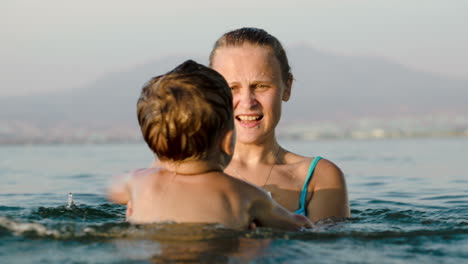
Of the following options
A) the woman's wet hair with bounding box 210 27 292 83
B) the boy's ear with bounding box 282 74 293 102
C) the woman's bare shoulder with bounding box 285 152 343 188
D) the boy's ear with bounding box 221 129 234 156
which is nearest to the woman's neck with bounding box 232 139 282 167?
the woman's bare shoulder with bounding box 285 152 343 188

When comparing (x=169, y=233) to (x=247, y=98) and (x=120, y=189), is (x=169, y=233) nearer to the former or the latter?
(x=120, y=189)

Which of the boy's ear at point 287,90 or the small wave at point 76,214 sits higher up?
the boy's ear at point 287,90

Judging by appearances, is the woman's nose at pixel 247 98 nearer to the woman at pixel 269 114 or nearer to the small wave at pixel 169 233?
the woman at pixel 269 114

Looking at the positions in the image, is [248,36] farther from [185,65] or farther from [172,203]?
[172,203]

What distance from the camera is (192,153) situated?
3459mm

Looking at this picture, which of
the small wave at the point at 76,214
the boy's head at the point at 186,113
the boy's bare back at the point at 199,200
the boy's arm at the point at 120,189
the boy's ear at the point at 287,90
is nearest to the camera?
the boy's head at the point at 186,113

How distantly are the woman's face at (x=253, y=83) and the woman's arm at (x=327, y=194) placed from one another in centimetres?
54

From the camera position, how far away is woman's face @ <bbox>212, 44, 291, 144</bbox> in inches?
189

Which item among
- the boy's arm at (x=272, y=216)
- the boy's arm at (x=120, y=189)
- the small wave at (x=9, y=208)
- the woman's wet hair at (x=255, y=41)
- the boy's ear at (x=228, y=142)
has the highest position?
the woman's wet hair at (x=255, y=41)

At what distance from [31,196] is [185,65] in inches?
242

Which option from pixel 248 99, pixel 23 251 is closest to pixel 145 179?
pixel 23 251

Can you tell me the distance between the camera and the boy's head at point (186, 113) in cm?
335

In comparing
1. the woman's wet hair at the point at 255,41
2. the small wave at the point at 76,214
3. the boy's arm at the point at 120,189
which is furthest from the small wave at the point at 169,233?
the small wave at the point at 76,214

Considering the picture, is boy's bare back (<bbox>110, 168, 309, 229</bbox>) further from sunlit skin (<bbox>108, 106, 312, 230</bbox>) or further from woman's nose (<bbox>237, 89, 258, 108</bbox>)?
woman's nose (<bbox>237, 89, 258, 108</bbox>)
